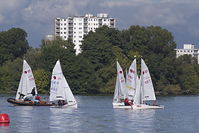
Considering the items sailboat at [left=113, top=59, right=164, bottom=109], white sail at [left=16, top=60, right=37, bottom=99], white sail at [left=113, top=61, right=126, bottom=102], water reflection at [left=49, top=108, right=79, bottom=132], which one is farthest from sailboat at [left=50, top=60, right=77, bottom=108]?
sailboat at [left=113, top=59, right=164, bottom=109]

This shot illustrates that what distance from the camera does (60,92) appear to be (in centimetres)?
9325

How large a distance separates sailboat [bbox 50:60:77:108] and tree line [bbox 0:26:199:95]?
56.8m

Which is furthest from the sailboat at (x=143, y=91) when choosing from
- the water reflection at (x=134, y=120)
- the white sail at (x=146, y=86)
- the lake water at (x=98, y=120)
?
the lake water at (x=98, y=120)

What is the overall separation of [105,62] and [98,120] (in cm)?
8501

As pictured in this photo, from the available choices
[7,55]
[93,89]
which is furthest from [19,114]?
[7,55]

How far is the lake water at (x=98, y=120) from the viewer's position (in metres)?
64.6

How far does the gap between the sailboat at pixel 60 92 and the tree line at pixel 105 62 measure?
186 feet

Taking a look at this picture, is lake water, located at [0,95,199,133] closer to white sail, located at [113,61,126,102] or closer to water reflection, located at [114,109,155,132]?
water reflection, located at [114,109,155,132]

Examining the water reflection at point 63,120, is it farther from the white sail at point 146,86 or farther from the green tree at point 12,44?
the green tree at point 12,44

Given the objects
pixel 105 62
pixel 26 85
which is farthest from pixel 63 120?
pixel 105 62

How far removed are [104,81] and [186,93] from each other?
70.3ft

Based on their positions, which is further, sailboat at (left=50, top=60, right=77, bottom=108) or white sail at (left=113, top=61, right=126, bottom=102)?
white sail at (left=113, top=61, right=126, bottom=102)

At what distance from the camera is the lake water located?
6456 centimetres

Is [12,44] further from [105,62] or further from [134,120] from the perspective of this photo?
[134,120]
